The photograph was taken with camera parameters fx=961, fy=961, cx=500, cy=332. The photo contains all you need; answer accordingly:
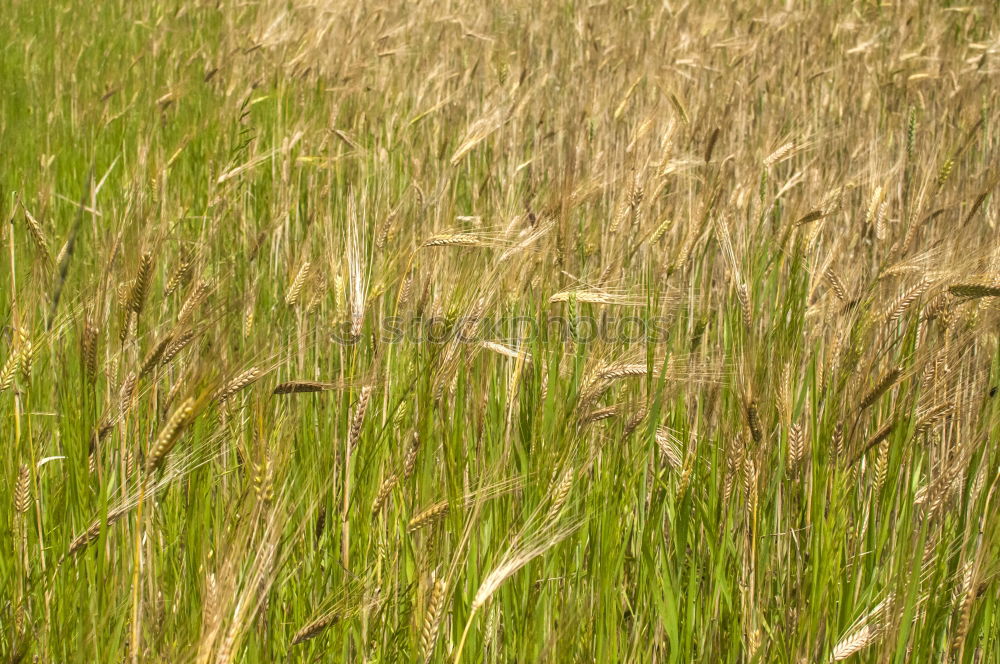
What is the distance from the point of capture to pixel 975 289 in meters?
1.36

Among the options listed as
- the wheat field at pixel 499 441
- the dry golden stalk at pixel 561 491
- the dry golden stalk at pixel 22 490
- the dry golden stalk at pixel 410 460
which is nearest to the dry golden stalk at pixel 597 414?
the wheat field at pixel 499 441

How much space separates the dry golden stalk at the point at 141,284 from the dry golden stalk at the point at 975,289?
1.11 m

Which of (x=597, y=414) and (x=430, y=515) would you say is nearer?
(x=430, y=515)

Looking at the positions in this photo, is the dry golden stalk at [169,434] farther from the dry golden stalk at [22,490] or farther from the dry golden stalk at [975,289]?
the dry golden stalk at [975,289]

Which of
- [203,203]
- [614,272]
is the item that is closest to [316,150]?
[203,203]

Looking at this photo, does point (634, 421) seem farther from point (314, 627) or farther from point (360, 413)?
point (314, 627)

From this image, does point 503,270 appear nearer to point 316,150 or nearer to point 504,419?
point 504,419

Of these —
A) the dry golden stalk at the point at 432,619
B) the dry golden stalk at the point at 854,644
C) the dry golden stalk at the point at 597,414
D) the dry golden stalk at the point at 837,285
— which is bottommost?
the dry golden stalk at the point at 854,644

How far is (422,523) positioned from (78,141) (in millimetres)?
2632

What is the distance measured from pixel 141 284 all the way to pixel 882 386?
958mm

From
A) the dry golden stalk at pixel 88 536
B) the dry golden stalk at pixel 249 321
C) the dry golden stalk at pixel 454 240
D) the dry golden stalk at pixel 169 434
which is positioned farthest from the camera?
the dry golden stalk at pixel 249 321

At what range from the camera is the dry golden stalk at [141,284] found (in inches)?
46.4

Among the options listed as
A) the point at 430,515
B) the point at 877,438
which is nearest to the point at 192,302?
the point at 430,515

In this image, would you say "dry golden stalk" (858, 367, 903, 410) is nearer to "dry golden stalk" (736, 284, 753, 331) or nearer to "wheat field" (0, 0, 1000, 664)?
"wheat field" (0, 0, 1000, 664)
